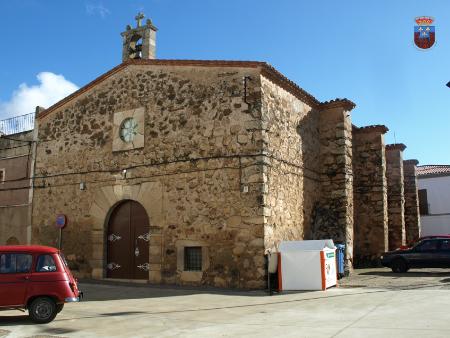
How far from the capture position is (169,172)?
12.4 meters

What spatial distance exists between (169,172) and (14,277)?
18.5 ft

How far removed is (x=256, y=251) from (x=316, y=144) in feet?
15.9

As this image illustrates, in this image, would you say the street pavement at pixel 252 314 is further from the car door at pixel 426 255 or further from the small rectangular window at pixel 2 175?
the small rectangular window at pixel 2 175

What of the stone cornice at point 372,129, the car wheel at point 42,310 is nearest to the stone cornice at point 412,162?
the stone cornice at point 372,129

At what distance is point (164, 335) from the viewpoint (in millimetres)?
6426

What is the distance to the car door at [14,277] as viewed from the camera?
7141 millimetres

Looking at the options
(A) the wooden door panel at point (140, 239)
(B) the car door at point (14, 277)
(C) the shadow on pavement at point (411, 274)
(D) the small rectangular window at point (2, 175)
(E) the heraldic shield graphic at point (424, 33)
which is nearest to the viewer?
(B) the car door at point (14, 277)

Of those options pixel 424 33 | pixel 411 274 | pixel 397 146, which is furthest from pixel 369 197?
pixel 424 33

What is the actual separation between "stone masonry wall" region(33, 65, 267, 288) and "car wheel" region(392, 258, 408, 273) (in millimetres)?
5540

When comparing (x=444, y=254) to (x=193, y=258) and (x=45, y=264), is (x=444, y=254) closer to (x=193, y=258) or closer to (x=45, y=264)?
(x=193, y=258)

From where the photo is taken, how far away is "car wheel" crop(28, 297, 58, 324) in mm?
7270

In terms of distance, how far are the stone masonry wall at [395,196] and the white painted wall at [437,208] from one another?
8.90 meters

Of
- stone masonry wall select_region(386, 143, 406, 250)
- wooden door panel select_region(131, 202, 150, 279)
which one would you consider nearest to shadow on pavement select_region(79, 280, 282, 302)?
wooden door panel select_region(131, 202, 150, 279)

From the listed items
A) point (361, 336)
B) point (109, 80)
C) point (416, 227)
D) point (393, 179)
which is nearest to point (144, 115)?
point (109, 80)
